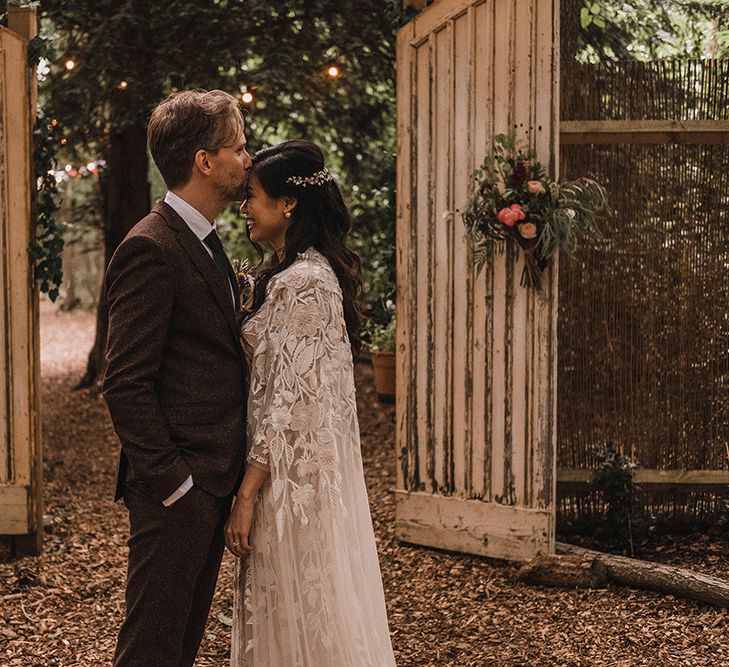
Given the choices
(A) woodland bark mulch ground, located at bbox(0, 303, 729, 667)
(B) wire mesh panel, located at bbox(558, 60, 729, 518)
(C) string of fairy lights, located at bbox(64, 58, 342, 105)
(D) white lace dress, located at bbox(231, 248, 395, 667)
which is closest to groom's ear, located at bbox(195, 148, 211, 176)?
(D) white lace dress, located at bbox(231, 248, 395, 667)

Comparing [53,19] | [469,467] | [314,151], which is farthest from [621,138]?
[53,19]

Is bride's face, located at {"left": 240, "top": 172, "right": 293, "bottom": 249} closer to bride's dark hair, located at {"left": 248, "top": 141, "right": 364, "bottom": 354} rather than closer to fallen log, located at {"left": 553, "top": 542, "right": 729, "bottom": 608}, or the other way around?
bride's dark hair, located at {"left": 248, "top": 141, "right": 364, "bottom": 354}

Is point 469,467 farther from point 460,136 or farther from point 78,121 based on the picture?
point 78,121

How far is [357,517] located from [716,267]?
11.5 ft

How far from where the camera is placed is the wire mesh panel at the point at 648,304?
5633 millimetres

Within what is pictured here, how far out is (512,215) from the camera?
4812mm

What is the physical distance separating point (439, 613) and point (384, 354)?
3.36 meters

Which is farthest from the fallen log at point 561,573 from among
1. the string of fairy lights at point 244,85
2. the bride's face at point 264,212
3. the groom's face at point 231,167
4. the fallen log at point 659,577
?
the string of fairy lights at point 244,85

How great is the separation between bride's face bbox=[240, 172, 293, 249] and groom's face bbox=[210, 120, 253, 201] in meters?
0.07

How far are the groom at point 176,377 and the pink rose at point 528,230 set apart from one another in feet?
7.78

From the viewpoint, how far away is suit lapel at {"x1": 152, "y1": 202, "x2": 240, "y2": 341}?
2.60m

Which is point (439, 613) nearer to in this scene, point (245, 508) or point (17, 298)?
point (245, 508)

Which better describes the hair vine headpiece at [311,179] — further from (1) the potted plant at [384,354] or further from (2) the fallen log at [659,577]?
(1) the potted plant at [384,354]

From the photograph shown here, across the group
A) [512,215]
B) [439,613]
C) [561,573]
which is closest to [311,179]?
[512,215]
